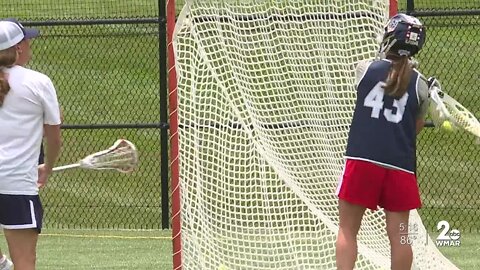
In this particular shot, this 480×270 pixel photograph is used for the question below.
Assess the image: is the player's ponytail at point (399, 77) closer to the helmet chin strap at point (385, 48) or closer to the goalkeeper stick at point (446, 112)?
the helmet chin strap at point (385, 48)

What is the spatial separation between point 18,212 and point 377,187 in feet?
6.39

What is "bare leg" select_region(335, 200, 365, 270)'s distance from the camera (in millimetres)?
6730

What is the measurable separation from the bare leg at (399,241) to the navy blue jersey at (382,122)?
A: 28 centimetres

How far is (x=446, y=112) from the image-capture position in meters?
6.72

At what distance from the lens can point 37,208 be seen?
6363mm

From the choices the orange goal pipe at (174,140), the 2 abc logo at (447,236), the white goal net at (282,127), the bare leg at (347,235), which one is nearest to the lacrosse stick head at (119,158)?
the orange goal pipe at (174,140)

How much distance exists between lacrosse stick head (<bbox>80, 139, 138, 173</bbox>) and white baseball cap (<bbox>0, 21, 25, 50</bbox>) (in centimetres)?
117

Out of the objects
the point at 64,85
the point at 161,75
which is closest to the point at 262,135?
the point at 161,75

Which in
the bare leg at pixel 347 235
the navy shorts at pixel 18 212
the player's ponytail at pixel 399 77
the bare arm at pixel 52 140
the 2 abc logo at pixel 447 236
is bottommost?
the 2 abc logo at pixel 447 236

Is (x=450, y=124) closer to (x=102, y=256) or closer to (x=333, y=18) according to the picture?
(x=333, y=18)

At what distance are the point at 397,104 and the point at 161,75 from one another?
219 inches

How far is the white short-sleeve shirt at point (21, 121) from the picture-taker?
6266mm

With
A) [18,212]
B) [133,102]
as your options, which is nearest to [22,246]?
[18,212]

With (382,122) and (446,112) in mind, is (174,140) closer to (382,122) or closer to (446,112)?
(382,122)
